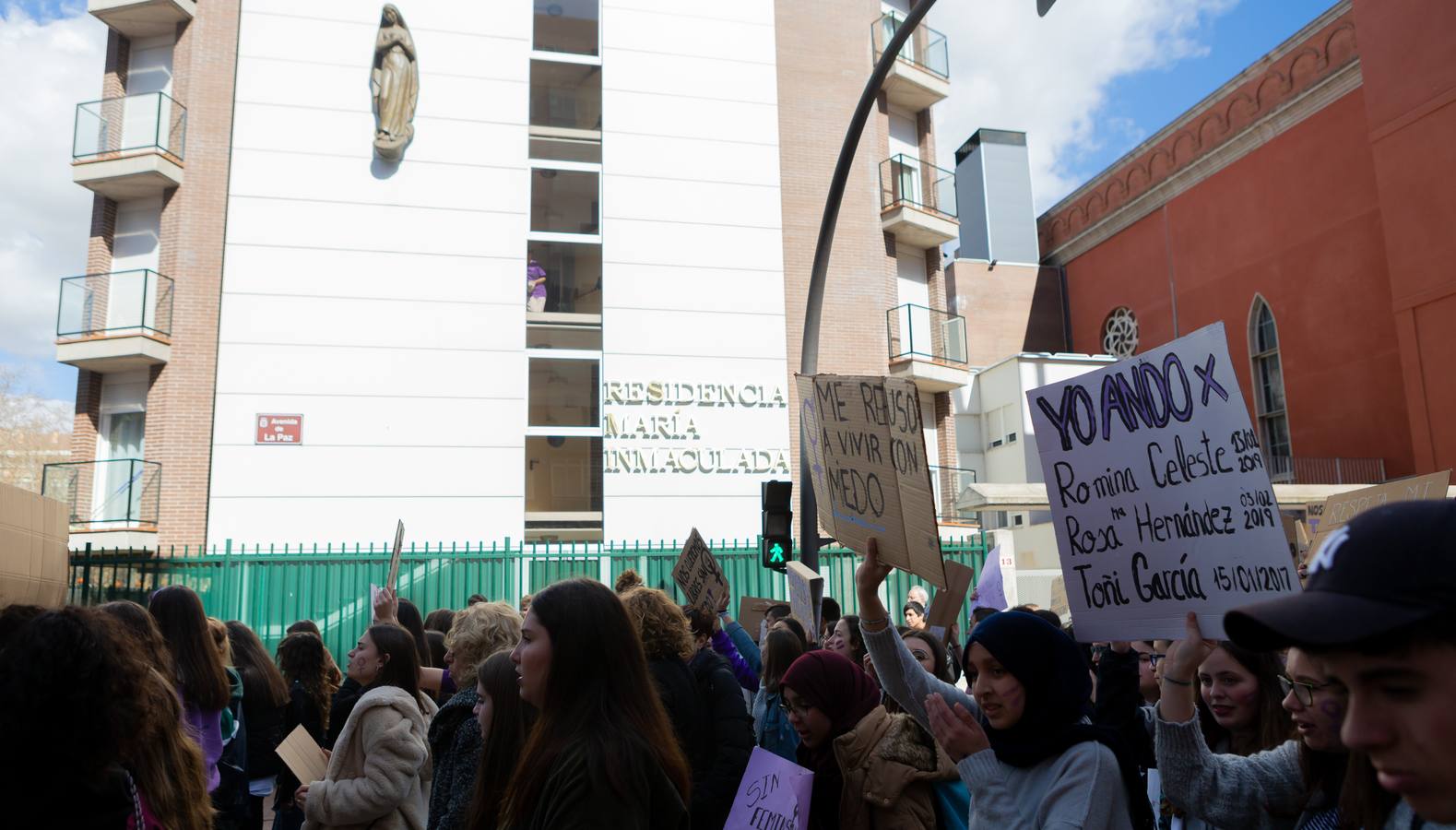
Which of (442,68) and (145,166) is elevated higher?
(442,68)

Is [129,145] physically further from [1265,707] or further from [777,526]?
[1265,707]

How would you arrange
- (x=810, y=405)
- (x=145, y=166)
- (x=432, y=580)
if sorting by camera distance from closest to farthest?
(x=810, y=405)
(x=432, y=580)
(x=145, y=166)

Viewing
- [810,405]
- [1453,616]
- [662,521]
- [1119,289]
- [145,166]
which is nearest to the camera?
[1453,616]

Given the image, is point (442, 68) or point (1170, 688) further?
point (442, 68)

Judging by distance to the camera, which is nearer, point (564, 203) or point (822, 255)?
point (822, 255)

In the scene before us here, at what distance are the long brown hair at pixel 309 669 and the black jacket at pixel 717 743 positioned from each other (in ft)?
9.58

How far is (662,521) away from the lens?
2456 cm

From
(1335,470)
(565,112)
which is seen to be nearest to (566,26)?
(565,112)

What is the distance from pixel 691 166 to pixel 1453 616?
85.5ft

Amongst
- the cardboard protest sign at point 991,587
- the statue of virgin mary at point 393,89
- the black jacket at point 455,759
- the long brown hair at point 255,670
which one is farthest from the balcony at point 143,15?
the black jacket at point 455,759

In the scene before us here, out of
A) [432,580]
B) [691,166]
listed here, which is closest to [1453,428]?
[691,166]

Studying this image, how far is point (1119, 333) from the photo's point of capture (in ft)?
132

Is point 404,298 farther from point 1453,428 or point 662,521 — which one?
point 1453,428

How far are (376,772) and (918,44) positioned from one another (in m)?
26.3
